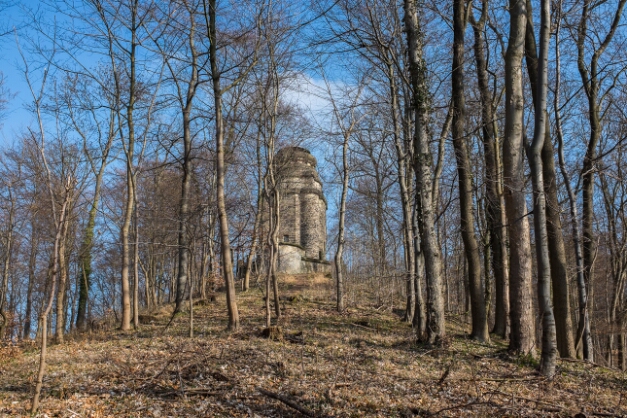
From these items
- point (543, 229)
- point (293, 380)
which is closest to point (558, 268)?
point (543, 229)

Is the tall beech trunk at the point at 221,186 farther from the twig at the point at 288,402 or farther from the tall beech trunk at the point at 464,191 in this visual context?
the tall beech trunk at the point at 464,191

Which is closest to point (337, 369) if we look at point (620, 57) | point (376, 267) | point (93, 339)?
point (93, 339)

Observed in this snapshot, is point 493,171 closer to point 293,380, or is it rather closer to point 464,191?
point 464,191

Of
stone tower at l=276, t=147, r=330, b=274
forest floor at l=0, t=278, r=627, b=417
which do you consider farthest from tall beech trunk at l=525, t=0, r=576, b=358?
stone tower at l=276, t=147, r=330, b=274

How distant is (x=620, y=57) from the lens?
1487 cm

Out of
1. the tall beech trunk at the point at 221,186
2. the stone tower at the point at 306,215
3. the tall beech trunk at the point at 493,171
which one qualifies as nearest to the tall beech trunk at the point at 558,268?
the tall beech trunk at the point at 493,171

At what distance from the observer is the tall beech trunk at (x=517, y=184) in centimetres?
929

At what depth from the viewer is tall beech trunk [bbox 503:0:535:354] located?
30.5 feet

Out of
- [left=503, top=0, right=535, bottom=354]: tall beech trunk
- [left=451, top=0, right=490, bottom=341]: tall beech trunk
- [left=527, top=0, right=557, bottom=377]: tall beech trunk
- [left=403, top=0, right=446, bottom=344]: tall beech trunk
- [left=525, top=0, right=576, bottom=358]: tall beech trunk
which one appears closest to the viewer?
[left=527, top=0, right=557, bottom=377]: tall beech trunk

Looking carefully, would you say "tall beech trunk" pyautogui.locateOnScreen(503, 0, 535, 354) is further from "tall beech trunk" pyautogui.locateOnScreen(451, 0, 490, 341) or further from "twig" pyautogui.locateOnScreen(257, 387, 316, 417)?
"twig" pyautogui.locateOnScreen(257, 387, 316, 417)

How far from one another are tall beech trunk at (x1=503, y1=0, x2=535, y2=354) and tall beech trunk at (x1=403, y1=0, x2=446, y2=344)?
1481mm

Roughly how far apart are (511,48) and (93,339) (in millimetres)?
11468

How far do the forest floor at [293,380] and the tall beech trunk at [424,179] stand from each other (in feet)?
2.58

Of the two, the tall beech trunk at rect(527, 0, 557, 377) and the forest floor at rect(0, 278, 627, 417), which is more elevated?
the tall beech trunk at rect(527, 0, 557, 377)
